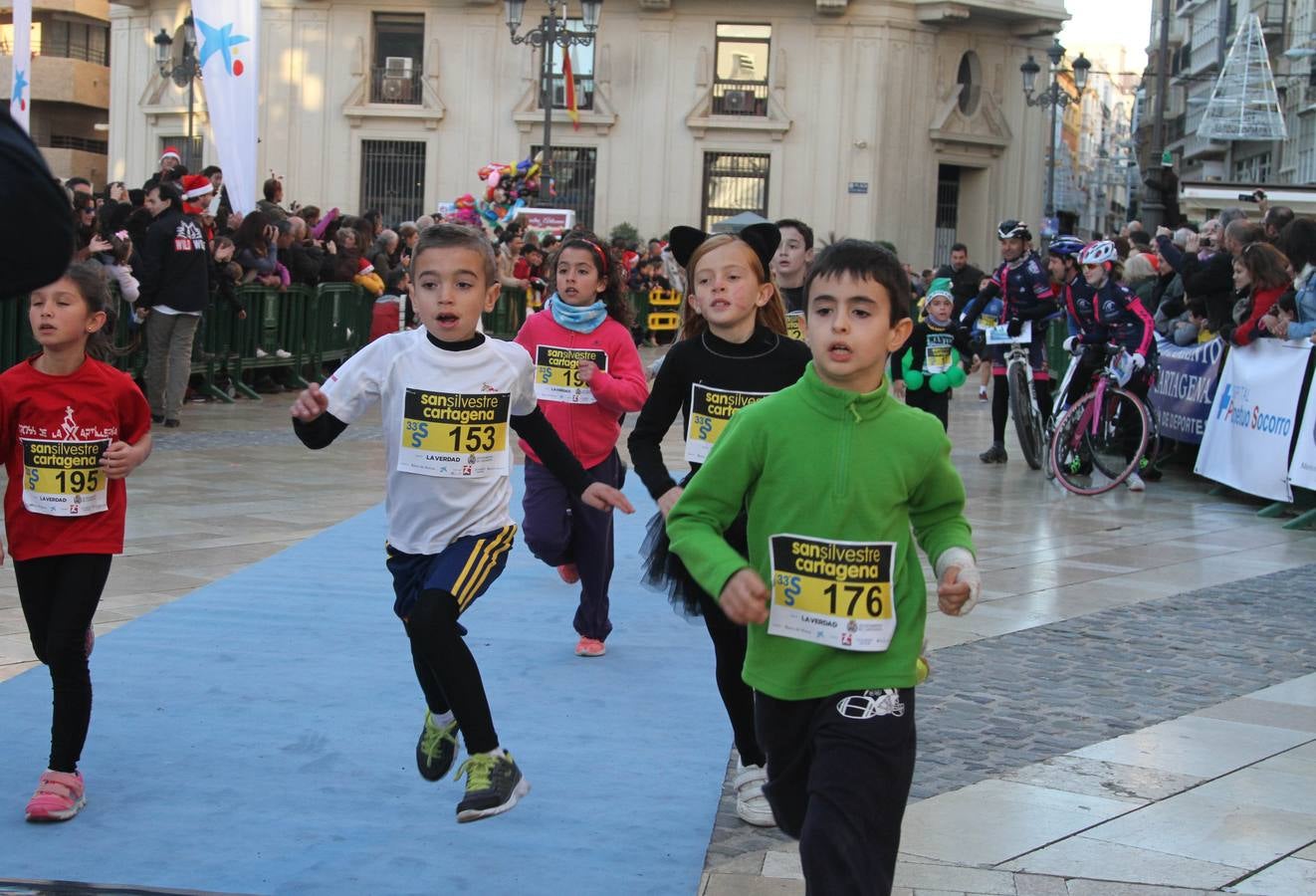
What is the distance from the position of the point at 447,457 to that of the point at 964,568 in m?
1.81

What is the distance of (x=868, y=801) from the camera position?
347 centimetres

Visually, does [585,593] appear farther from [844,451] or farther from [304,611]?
[844,451]

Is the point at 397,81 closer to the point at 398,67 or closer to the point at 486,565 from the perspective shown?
the point at 398,67

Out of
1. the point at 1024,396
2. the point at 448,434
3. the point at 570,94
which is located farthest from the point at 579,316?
the point at 570,94

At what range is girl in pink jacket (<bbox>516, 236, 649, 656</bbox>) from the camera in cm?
704

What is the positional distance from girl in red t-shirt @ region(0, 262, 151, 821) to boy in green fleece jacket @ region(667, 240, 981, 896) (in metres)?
1.97

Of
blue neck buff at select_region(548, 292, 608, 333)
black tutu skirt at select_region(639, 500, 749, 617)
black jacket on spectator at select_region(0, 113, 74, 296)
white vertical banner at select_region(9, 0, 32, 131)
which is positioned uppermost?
white vertical banner at select_region(9, 0, 32, 131)

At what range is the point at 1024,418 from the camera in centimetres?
1422

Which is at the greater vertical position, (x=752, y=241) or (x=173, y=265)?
(x=752, y=241)

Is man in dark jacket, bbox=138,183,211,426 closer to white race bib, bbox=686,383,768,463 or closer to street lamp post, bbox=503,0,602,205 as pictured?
white race bib, bbox=686,383,768,463

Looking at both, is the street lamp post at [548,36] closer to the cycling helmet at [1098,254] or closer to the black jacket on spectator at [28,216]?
the cycling helmet at [1098,254]

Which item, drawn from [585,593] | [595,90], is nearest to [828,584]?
[585,593]

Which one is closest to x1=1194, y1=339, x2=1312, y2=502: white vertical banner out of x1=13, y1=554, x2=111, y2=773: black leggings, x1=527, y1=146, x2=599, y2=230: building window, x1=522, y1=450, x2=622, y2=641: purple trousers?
x1=522, y1=450, x2=622, y2=641: purple trousers

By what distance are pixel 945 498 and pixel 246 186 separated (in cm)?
1446
